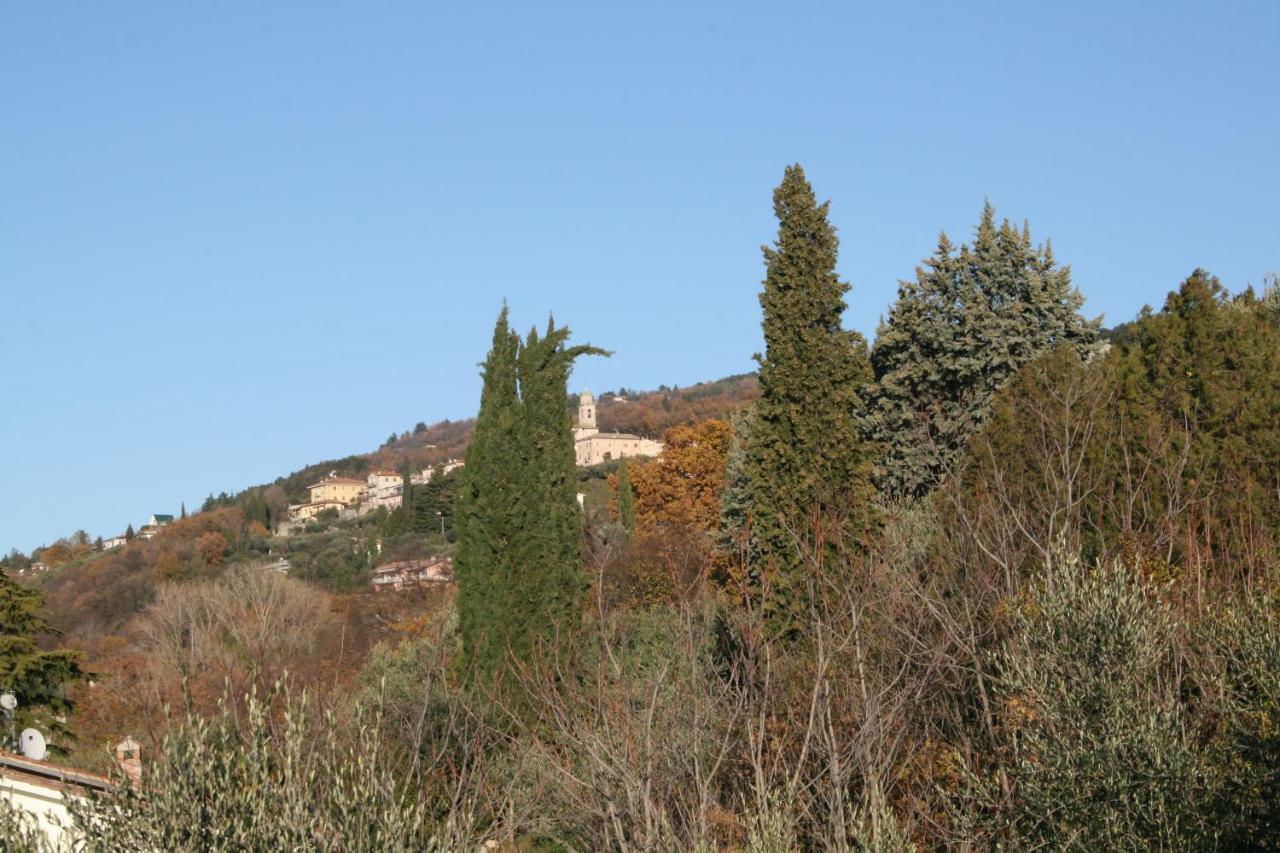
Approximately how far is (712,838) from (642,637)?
12813mm

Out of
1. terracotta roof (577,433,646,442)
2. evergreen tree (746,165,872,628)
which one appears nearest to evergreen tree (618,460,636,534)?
evergreen tree (746,165,872,628)

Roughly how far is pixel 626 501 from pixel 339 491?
8905 cm

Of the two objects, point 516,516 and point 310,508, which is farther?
point 310,508

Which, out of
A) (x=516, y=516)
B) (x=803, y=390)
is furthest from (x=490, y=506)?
(x=803, y=390)

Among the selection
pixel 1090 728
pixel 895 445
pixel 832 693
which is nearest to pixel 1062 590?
pixel 1090 728

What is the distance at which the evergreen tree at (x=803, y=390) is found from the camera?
58.1 feet

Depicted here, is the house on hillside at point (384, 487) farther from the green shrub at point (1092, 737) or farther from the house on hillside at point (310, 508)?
the green shrub at point (1092, 737)

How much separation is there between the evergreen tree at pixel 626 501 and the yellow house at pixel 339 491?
8123 cm

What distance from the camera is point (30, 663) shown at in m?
21.5

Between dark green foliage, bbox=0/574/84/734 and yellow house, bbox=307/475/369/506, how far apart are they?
105672mm

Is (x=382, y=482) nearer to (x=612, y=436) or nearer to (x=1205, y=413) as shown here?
(x=612, y=436)

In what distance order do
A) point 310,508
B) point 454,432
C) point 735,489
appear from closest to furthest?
1. point 735,489
2. point 310,508
3. point 454,432

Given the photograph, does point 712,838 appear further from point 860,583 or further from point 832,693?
point 860,583

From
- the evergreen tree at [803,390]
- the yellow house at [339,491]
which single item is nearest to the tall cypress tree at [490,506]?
the evergreen tree at [803,390]
